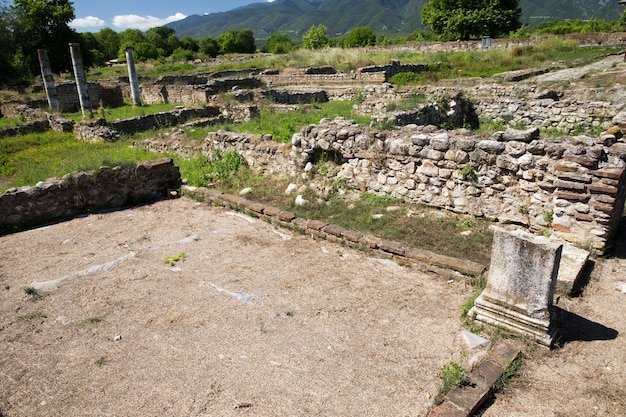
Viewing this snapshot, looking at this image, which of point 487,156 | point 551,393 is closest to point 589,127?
point 487,156

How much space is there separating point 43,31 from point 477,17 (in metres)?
46.4

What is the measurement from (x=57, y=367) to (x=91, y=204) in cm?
505

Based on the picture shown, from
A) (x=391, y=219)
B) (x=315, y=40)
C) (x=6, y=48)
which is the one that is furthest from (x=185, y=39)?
(x=391, y=219)

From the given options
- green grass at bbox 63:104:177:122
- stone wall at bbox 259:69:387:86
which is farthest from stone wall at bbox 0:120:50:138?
stone wall at bbox 259:69:387:86

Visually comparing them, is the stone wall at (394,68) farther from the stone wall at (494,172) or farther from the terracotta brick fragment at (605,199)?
the terracotta brick fragment at (605,199)

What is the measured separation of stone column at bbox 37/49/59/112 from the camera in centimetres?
2356

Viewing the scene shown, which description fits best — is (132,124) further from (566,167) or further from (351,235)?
(566,167)

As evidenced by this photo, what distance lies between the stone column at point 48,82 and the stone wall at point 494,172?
68.6 ft

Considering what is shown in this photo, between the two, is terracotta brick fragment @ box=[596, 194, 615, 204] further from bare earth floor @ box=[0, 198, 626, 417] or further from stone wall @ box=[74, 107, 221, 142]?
stone wall @ box=[74, 107, 221, 142]

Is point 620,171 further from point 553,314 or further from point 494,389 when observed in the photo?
point 494,389

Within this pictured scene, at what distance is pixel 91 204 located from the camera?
8531mm

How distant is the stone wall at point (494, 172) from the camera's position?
20.1ft

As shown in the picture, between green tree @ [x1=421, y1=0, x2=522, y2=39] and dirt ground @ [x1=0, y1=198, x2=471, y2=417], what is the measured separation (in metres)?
53.3

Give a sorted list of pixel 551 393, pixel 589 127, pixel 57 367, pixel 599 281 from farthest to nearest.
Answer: pixel 589 127, pixel 599 281, pixel 57 367, pixel 551 393
